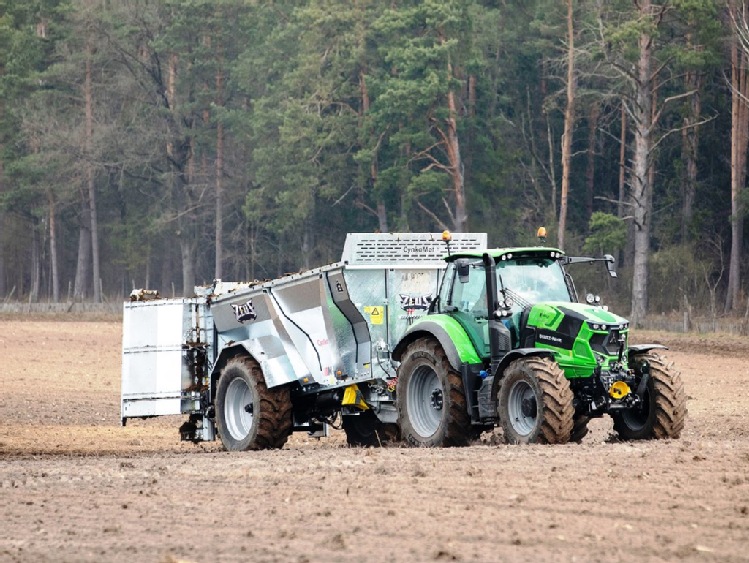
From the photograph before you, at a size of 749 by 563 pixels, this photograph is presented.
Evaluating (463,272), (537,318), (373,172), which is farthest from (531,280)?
(373,172)

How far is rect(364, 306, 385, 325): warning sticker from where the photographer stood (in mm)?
17703

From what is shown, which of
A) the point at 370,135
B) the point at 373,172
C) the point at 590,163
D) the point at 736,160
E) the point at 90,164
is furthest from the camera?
the point at 90,164

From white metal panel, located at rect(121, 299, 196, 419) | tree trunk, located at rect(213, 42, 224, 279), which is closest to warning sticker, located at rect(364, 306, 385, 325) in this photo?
white metal panel, located at rect(121, 299, 196, 419)

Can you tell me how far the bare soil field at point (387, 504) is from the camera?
9.91 metres

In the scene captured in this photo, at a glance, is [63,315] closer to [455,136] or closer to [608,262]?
[455,136]

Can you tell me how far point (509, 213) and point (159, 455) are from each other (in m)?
50.0

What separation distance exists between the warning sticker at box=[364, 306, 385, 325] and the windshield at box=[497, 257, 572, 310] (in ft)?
6.56

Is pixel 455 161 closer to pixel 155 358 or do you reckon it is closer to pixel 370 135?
pixel 370 135

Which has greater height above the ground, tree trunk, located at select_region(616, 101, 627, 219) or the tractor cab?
tree trunk, located at select_region(616, 101, 627, 219)

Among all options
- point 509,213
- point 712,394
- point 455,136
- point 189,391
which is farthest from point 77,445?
point 509,213

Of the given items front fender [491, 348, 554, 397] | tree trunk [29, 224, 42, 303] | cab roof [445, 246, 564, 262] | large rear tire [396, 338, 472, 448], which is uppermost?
tree trunk [29, 224, 42, 303]

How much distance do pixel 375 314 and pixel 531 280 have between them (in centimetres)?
221

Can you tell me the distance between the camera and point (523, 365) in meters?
15.2

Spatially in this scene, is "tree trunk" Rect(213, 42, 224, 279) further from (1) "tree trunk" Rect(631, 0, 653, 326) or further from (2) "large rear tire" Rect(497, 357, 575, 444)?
(2) "large rear tire" Rect(497, 357, 575, 444)
